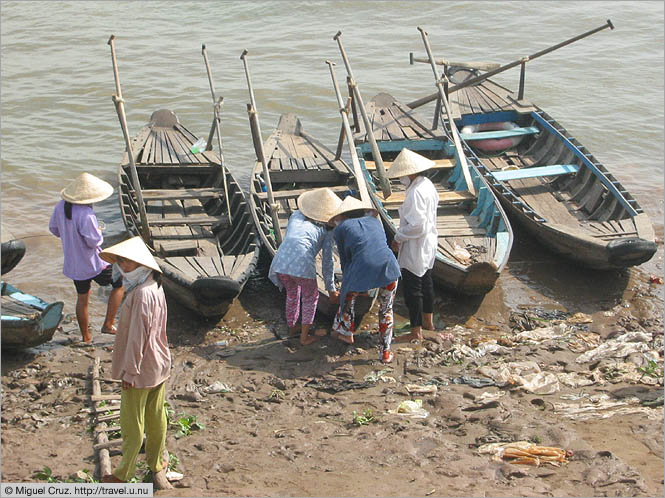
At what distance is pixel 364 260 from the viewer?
631cm

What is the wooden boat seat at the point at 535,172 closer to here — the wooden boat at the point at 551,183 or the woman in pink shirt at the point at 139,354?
the wooden boat at the point at 551,183

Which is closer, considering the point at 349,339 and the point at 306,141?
the point at 349,339

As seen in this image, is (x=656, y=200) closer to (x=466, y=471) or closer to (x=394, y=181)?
(x=394, y=181)

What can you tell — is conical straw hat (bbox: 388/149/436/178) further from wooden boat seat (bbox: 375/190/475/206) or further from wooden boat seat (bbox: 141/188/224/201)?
wooden boat seat (bbox: 141/188/224/201)

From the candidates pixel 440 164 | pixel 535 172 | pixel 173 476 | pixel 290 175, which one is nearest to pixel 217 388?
pixel 173 476

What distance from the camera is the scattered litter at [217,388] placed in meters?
6.13

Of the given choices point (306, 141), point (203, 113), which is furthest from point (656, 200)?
point (203, 113)

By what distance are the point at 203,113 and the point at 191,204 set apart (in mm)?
6029

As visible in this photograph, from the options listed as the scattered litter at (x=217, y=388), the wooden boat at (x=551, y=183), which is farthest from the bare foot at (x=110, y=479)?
the wooden boat at (x=551, y=183)

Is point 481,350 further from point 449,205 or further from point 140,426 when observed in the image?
point 140,426

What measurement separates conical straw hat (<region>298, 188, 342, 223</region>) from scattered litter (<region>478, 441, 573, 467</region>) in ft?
8.42

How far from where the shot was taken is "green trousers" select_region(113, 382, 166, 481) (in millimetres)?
4473

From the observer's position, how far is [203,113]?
50.1 feet

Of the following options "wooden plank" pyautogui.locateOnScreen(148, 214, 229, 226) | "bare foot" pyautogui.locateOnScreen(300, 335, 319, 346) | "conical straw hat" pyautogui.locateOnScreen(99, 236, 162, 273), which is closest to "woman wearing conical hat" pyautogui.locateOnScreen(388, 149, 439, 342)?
"bare foot" pyautogui.locateOnScreen(300, 335, 319, 346)
